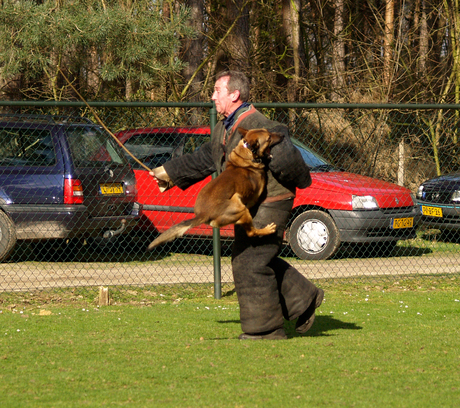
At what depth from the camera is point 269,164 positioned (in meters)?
4.83

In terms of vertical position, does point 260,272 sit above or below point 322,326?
above

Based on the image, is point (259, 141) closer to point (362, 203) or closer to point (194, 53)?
point (362, 203)

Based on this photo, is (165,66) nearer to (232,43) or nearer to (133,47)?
(133,47)

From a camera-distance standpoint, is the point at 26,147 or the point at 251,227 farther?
the point at 26,147

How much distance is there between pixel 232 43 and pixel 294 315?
11.5m

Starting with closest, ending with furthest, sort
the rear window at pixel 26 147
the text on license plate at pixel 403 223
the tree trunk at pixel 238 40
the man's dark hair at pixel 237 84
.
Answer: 1. the man's dark hair at pixel 237 84
2. the rear window at pixel 26 147
3. the text on license plate at pixel 403 223
4. the tree trunk at pixel 238 40

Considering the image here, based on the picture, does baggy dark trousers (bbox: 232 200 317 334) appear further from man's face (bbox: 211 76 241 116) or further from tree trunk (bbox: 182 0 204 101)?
tree trunk (bbox: 182 0 204 101)

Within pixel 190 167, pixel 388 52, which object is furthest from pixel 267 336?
pixel 388 52

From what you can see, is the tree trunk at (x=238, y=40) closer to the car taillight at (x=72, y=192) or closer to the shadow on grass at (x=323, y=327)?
the car taillight at (x=72, y=192)

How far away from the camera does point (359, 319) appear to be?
20.1 feet

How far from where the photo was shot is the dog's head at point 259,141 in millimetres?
4695

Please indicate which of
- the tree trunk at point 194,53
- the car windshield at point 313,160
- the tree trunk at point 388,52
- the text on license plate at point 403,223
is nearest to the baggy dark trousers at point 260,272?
the car windshield at point 313,160

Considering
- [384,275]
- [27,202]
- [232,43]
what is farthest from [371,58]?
[27,202]

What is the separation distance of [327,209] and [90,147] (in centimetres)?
325
